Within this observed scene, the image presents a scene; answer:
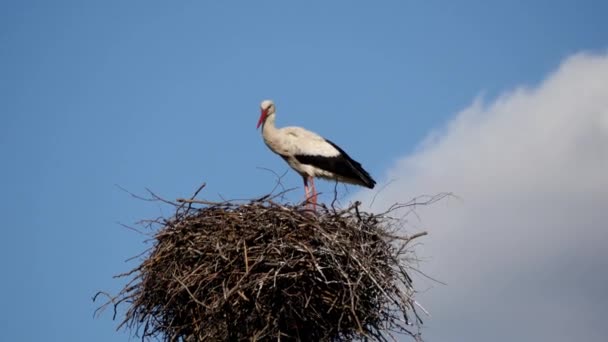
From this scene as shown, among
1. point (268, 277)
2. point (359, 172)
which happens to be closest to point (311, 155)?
point (359, 172)

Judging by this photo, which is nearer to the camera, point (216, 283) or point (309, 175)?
point (216, 283)

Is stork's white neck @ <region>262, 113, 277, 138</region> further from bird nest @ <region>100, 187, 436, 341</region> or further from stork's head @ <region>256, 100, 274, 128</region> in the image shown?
bird nest @ <region>100, 187, 436, 341</region>

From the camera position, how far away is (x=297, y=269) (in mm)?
9383

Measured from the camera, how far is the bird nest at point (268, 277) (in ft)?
30.7

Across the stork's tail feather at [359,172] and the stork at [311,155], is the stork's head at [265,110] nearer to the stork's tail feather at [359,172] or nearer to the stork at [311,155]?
the stork at [311,155]

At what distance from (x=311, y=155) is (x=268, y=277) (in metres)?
3.69

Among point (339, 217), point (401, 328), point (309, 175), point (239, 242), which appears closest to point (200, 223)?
point (239, 242)

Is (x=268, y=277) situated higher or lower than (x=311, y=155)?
lower

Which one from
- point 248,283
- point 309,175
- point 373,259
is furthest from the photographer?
point 309,175

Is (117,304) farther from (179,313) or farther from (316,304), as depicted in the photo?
(316,304)

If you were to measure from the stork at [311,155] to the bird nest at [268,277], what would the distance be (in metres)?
2.70

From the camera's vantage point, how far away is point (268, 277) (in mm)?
9195

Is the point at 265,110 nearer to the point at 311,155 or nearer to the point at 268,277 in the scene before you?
the point at 311,155

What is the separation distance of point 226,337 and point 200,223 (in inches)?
42.4
